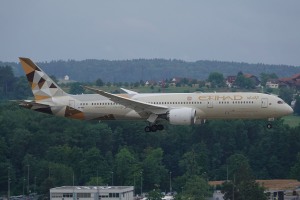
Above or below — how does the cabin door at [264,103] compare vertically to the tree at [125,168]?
above

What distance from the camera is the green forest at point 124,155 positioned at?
166000 mm

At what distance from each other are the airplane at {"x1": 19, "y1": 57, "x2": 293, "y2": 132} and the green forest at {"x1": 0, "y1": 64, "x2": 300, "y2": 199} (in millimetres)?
38811

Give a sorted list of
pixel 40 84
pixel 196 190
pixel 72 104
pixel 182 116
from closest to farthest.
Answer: pixel 182 116 < pixel 72 104 < pixel 40 84 < pixel 196 190

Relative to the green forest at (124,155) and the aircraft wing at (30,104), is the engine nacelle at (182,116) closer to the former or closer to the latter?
the aircraft wing at (30,104)

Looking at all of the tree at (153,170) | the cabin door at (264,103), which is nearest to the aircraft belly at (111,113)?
the cabin door at (264,103)

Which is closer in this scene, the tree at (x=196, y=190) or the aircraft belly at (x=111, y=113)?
the aircraft belly at (x=111, y=113)

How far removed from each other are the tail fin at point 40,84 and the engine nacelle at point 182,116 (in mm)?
12726

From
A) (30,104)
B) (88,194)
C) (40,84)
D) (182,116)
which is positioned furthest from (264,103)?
(88,194)

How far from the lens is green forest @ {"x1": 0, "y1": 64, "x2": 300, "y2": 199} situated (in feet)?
545

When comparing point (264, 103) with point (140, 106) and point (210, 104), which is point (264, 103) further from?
point (140, 106)

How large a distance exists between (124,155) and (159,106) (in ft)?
219

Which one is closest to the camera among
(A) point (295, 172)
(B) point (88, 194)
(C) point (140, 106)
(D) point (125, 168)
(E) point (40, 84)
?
(C) point (140, 106)

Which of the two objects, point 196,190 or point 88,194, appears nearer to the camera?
point 88,194

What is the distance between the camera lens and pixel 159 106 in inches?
4264
